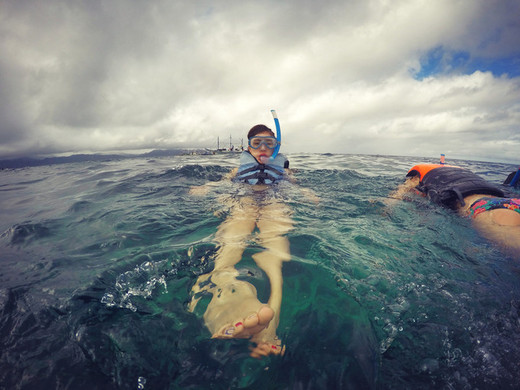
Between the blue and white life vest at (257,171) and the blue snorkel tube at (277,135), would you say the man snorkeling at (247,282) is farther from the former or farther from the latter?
the blue snorkel tube at (277,135)

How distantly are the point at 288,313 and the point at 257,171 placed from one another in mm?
4189

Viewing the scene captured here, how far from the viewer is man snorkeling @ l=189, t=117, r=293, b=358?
1.58 m

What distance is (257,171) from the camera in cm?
562

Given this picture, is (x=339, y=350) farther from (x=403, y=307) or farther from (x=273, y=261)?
(x=273, y=261)

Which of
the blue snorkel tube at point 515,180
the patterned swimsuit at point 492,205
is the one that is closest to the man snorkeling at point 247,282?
the patterned swimsuit at point 492,205

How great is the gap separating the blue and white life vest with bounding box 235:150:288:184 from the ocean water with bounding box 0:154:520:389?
8.05 feet

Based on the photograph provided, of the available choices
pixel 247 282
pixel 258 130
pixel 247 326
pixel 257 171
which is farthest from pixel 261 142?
pixel 247 326

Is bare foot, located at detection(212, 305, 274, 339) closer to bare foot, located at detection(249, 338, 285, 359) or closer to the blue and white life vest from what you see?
bare foot, located at detection(249, 338, 285, 359)

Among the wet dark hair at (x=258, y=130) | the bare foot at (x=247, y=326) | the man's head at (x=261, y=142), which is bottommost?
the bare foot at (x=247, y=326)

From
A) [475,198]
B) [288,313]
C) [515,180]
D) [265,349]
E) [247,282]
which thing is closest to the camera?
[265,349]

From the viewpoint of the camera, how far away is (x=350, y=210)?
14.3 ft

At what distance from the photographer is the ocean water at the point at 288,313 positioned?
4.56 feet

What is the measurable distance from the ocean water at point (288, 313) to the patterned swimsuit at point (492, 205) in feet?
1.41

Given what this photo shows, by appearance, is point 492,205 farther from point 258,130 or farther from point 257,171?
point 258,130
